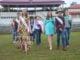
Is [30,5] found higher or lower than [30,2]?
lower

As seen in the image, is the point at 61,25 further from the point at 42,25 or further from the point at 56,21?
the point at 42,25

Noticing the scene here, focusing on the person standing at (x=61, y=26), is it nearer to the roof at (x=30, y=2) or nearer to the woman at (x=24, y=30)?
the woman at (x=24, y=30)

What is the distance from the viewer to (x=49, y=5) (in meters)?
89.3

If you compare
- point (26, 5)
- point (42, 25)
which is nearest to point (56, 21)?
point (42, 25)

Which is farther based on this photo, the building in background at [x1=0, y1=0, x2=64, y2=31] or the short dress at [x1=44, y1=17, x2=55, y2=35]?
the building in background at [x1=0, y1=0, x2=64, y2=31]

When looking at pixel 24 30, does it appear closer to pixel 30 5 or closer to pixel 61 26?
pixel 61 26

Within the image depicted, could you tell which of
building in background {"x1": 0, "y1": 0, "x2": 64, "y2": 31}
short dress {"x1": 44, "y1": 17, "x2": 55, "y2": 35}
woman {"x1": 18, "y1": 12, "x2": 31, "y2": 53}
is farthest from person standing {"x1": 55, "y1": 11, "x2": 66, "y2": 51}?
building in background {"x1": 0, "y1": 0, "x2": 64, "y2": 31}

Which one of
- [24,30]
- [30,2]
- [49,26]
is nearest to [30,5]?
[30,2]

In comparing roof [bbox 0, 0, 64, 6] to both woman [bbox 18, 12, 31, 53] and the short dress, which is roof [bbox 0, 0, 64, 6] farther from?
woman [bbox 18, 12, 31, 53]

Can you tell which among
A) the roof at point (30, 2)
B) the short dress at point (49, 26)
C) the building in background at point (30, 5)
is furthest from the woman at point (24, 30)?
the roof at point (30, 2)

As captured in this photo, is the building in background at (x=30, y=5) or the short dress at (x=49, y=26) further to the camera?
the building in background at (x=30, y=5)

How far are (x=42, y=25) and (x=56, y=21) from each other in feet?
6.40

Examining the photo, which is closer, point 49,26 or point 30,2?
point 49,26

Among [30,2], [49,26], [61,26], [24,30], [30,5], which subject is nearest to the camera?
[24,30]
